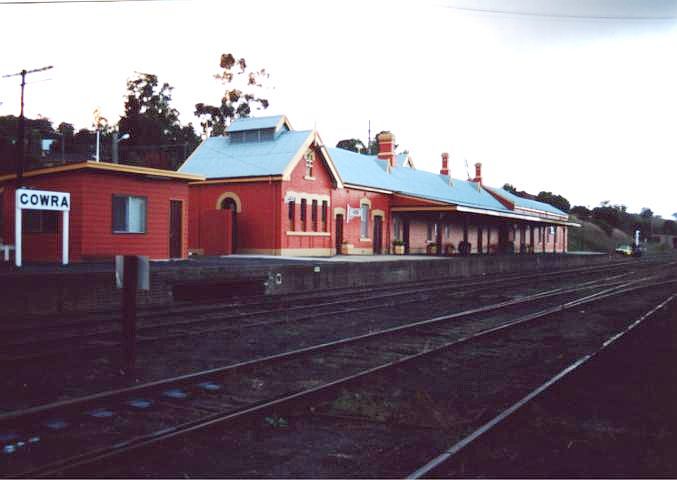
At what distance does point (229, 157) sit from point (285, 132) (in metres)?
3.12

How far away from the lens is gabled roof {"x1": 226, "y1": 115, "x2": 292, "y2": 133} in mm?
33000

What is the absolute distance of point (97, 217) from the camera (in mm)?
21188

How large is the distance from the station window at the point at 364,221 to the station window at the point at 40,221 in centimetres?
1777

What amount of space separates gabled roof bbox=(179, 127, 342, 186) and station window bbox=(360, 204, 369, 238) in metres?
3.59

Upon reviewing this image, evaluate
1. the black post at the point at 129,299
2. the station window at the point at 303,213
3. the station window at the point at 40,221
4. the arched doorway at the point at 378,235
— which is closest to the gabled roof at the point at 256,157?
the station window at the point at 303,213

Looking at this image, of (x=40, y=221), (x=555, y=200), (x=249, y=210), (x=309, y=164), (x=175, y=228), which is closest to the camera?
(x=40, y=221)

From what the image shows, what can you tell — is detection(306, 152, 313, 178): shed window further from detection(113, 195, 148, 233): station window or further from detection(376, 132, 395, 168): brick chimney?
detection(376, 132, 395, 168): brick chimney

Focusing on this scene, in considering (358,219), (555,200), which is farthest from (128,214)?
(555,200)

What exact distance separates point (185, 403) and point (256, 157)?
25683 mm

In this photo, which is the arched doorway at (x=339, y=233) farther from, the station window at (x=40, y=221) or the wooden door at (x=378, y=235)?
the station window at (x=40, y=221)

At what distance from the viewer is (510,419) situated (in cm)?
595

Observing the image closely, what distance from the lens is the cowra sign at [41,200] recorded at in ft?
58.0

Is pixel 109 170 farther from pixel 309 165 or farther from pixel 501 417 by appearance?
pixel 501 417

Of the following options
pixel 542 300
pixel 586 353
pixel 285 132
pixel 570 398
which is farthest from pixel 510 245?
pixel 570 398
